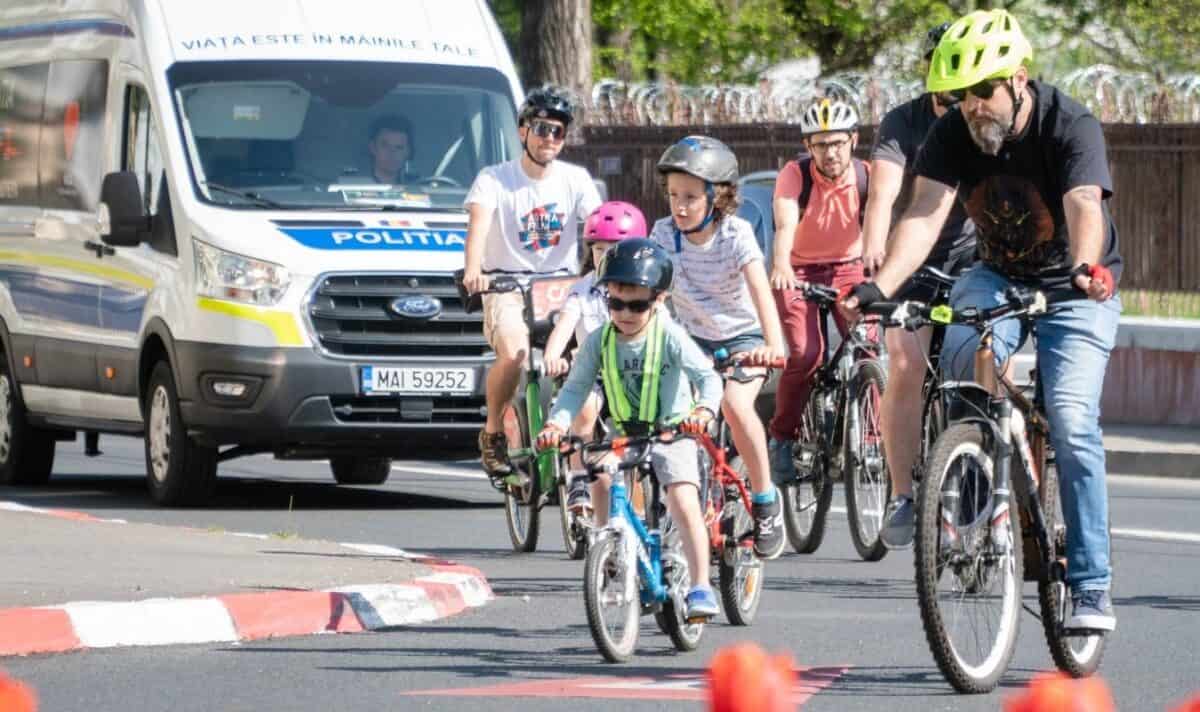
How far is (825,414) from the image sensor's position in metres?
10.7

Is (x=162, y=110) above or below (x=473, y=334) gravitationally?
above

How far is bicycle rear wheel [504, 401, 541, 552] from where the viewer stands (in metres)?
10.6

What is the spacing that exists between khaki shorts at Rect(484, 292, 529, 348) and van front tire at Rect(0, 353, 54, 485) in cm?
476

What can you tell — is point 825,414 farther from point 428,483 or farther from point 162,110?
point 428,483

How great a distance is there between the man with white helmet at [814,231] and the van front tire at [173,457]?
3392 millimetres

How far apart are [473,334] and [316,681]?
585cm

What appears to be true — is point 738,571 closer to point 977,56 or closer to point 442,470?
point 977,56

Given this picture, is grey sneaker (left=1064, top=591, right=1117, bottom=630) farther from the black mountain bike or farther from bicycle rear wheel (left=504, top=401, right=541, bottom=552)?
bicycle rear wheel (left=504, top=401, right=541, bottom=552)

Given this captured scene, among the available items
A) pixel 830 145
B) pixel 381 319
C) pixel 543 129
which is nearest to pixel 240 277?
pixel 381 319

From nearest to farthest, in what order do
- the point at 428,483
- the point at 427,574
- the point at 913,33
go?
the point at 427,574, the point at 428,483, the point at 913,33

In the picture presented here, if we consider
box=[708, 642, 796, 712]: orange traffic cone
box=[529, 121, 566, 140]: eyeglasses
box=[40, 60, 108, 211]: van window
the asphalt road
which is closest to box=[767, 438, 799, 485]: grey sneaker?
the asphalt road

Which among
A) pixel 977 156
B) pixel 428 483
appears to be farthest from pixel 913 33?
pixel 977 156

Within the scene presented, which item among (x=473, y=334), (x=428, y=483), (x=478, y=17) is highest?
(x=478, y=17)

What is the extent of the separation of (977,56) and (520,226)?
4.79 meters
